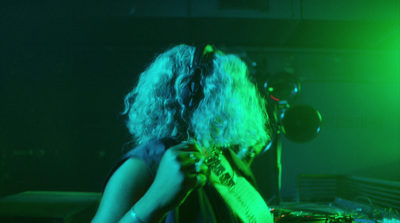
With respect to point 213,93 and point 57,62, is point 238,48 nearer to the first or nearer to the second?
point 57,62

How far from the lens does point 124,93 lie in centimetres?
269

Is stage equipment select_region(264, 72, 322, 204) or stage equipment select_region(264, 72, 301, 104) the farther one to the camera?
stage equipment select_region(264, 72, 301, 104)

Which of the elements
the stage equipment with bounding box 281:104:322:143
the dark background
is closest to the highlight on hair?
the stage equipment with bounding box 281:104:322:143

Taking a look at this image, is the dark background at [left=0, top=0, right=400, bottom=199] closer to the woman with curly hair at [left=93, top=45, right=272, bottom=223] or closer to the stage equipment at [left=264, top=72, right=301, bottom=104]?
the stage equipment at [left=264, top=72, right=301, bottom=104]

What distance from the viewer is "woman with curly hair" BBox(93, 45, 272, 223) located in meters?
0.61

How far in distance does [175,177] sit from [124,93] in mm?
2210

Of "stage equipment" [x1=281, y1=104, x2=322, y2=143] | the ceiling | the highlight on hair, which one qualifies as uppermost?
the ceiling

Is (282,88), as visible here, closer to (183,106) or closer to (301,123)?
(301,123)

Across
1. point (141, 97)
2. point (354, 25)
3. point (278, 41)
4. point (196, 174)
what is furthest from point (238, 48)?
point (196, 174)

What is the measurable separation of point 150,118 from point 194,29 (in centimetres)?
155

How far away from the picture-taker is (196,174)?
2.03ft

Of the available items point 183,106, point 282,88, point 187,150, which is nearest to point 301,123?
point 282,88

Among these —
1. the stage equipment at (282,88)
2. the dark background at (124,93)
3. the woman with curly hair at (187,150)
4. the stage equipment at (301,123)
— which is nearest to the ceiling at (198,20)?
the dark background at (124,93)

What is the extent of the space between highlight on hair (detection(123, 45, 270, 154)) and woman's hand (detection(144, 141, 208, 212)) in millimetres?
225
